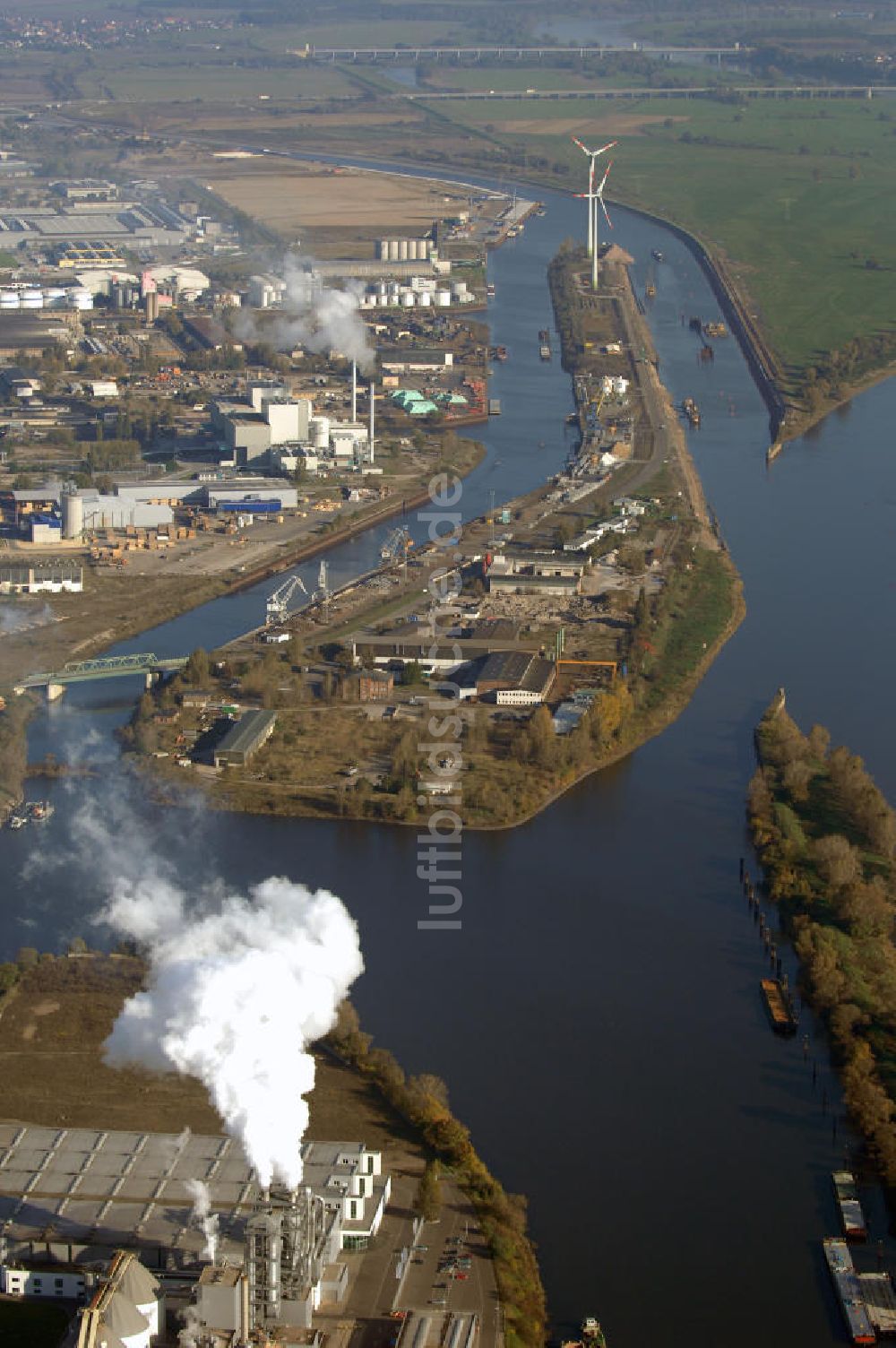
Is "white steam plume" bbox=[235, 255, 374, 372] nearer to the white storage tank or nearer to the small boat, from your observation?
the white storage tank

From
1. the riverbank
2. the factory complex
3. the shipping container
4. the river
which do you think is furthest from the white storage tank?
the factory complex

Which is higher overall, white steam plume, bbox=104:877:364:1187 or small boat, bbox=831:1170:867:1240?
white steam plume, bbox=104:877:364:1187

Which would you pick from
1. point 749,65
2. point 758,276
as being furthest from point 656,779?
point 749,65

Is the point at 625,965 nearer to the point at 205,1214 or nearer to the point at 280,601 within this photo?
the point at 205,1214

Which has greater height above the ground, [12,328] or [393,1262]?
[12,328]

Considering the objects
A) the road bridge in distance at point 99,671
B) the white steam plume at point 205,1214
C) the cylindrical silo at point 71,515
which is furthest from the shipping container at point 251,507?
the white steam plume at point 205,1214

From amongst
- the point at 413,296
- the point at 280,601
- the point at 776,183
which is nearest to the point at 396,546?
the point at 280,601

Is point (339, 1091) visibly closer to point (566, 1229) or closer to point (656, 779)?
point (566, 1229)
